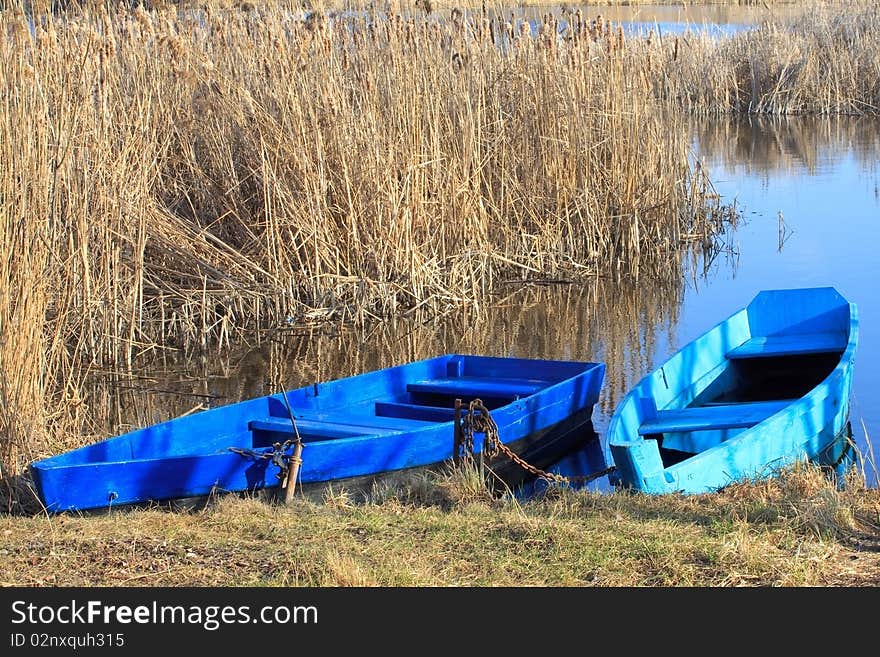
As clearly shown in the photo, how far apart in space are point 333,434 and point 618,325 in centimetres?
426

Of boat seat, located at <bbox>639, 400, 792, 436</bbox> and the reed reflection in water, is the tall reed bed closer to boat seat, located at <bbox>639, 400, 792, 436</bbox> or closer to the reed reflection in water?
the reed reflection in water

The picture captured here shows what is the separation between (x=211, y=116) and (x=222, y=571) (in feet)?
19.9

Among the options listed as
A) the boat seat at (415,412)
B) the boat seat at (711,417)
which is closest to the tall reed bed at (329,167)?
the boat seat at (415,412)

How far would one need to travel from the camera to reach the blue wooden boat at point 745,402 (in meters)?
5.68

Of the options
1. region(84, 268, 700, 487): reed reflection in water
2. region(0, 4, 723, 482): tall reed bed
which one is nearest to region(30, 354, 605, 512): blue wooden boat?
region(84, 268, 700, 487): reed reflection in water

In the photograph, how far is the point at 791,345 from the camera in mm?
7941

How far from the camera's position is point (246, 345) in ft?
31.0

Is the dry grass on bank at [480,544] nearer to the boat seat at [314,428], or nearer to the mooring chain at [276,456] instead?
the mooring chain at [276,456]

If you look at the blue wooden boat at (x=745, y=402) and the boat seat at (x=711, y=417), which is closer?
the blue wooden boat at (x=745, y=402)

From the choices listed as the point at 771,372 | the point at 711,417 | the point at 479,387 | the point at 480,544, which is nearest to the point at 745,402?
the point at 771,372

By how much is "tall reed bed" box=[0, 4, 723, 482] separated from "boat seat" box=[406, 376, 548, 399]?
209 centimetres

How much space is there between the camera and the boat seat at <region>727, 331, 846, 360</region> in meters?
7.79

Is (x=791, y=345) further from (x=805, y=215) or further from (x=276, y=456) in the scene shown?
(x=805, y=215)

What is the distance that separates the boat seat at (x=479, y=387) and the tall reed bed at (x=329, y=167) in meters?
2.09
